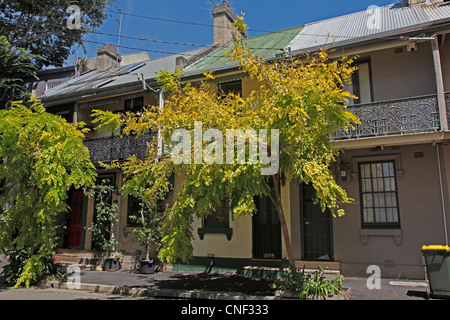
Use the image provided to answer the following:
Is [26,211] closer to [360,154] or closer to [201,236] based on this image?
[201,236]

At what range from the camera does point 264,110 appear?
693 centimetres

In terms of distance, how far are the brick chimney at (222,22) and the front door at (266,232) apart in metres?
9.44

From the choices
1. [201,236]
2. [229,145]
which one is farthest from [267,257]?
[229,145]

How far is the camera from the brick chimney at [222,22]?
17094 mm

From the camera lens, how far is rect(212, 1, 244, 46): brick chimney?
17.1 meters

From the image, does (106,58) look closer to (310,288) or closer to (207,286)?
(207,286)

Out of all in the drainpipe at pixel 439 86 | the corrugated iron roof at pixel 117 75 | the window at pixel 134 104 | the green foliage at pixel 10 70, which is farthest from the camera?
the green foliage at pixel 10 70

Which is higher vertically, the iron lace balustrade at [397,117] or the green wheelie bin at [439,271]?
the iron lace balustrade at [397,117]

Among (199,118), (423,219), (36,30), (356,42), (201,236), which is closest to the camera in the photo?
(199,118)

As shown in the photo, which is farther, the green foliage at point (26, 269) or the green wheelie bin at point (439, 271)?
the green foliage at point (26, 269)

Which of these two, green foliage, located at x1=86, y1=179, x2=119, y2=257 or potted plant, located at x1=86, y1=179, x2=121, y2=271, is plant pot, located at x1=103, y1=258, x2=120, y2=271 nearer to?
potted plant, located at x1=86, y1=179, x2=121, y2=271

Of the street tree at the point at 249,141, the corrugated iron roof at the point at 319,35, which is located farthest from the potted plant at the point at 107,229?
the street tree at the point at 249,141

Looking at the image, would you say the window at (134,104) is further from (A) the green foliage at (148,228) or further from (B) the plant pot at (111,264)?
(B) the plant pot at (111,264)

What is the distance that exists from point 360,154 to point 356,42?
329cm
